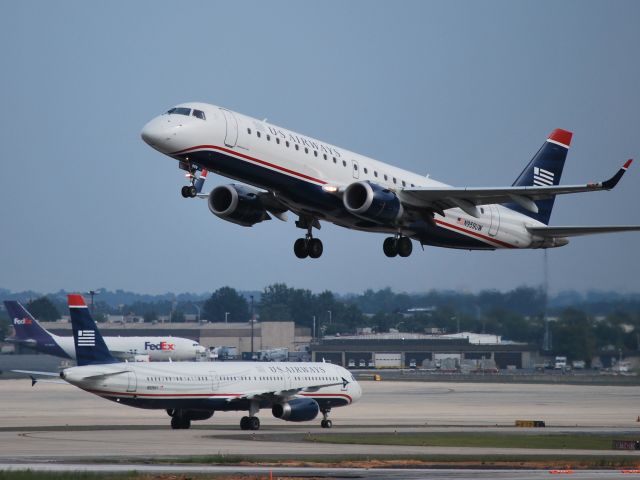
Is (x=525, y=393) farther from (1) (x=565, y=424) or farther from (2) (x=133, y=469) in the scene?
(2) (x=133, y=469)

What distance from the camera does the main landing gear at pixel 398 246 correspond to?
187 feet

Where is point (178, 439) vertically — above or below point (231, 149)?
below

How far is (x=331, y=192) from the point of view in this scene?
2067 inches

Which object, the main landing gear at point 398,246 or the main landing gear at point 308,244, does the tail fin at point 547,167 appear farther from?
the main landing gear at point 308,244

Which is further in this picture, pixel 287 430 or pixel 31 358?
pixel 31 358

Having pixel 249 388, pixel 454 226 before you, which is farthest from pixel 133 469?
pixel 249 388

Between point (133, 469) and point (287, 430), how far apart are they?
29730 mm

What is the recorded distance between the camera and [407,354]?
174500 mm

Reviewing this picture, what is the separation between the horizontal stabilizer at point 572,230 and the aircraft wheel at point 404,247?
8.43m

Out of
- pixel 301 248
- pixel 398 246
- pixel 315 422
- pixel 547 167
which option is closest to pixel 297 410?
pixel 315 422

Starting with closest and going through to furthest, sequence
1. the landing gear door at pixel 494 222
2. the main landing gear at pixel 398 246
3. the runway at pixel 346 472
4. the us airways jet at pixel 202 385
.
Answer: the runway at pixel 346 472 < the main landing gear at pixel 398 246 < the landing gear door at pixel 494 222 < the us airways jet at pixel 202 385

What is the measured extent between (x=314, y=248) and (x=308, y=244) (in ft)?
1.11

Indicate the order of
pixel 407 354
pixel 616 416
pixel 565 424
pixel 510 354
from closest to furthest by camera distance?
pixel 565 424, pixel 616 416, pixel 510 354, pixel 407 354

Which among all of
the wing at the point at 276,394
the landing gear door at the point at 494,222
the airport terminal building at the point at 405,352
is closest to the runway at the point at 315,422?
the wing at the point at 276,394
